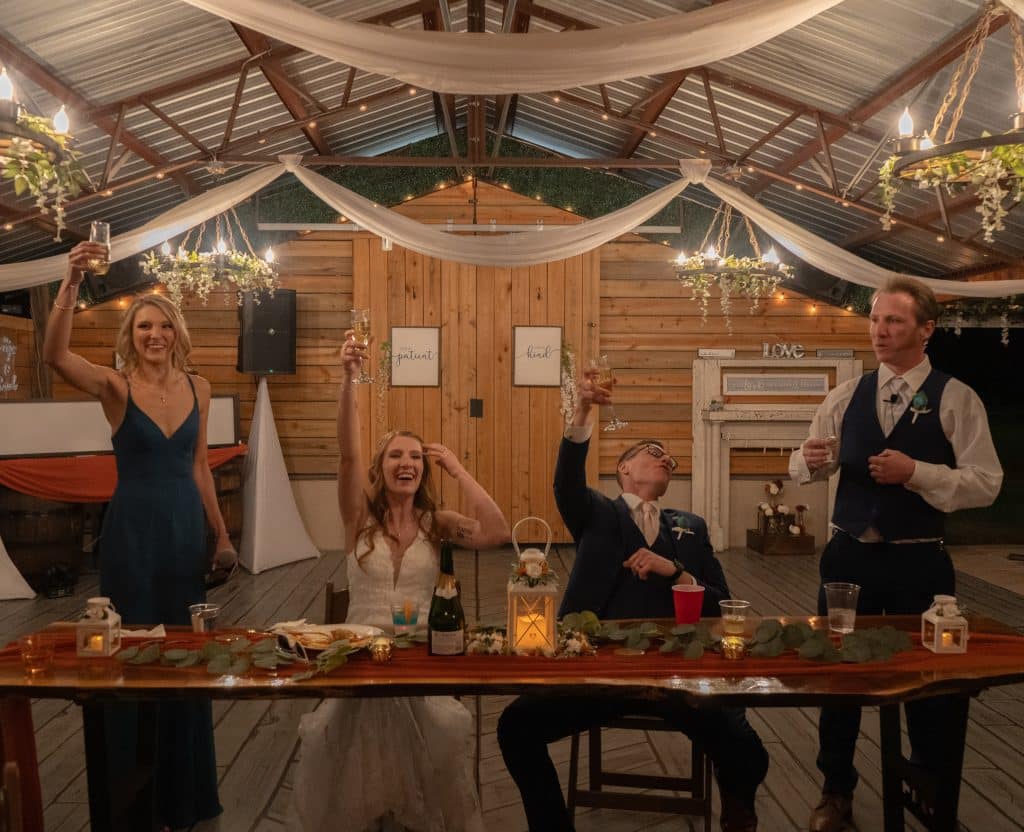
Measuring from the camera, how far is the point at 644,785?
3.01m

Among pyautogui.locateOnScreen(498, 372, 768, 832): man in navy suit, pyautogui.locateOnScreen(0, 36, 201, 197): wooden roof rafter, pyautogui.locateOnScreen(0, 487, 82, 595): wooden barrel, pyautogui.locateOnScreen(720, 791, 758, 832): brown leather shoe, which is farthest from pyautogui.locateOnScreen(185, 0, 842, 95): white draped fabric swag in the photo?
pyautogui.locateOnScreen(0, 487, 82, 595): wooden barrel

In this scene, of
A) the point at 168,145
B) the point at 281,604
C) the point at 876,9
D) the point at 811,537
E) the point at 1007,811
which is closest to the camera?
the point at 1007,811

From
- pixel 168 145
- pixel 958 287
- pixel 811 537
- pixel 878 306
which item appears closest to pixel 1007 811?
pixel 878 306

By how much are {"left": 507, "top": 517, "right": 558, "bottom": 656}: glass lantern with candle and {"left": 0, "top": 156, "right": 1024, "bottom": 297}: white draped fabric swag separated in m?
3.49

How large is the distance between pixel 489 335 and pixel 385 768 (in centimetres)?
663

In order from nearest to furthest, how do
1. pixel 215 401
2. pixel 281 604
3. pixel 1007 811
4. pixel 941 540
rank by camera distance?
pixel 941 540
pixel 1007 811
pixel 281 604
pixel 215 401

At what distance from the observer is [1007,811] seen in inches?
122

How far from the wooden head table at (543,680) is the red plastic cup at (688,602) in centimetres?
22

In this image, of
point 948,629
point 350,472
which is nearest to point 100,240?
point 350,472

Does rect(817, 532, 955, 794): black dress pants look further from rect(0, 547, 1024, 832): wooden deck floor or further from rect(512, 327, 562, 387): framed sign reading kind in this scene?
rect(512, 327, 562, 387): framed sign reading kind

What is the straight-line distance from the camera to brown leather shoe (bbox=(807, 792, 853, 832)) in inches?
114

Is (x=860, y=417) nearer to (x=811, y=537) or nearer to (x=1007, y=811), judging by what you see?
(x=1007, y=811)

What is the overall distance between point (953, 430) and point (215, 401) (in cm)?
648

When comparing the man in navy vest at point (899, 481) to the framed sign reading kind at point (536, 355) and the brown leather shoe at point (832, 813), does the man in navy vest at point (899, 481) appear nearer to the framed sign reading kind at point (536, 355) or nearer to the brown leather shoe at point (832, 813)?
the brown leather shoe at point (832, 813)
